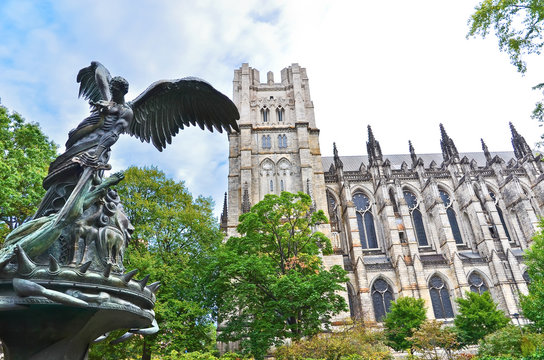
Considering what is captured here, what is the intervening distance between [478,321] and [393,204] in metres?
14.6

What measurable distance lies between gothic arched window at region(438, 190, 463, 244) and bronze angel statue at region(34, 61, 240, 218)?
37643 mm

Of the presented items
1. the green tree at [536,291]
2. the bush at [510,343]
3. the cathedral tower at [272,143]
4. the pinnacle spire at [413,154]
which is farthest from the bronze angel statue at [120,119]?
the pinnacle spire at [413,154]

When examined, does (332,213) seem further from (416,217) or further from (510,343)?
(510,343)

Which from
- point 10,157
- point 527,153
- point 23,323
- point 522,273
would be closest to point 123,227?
point 23,323

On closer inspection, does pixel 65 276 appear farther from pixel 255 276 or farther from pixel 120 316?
pixel 255 276

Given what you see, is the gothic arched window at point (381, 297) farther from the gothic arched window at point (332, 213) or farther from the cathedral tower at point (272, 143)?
the cathedral tower at point (272, 143)

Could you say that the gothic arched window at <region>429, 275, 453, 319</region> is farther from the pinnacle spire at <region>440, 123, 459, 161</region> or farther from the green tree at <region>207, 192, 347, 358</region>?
the green tree at <region>207, 192, 347, 358</region>

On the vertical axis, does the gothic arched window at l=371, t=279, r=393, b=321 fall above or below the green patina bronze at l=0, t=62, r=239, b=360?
above

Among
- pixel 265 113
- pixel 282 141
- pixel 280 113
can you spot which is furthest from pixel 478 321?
pixel 265 113

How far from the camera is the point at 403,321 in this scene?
78.8 ft

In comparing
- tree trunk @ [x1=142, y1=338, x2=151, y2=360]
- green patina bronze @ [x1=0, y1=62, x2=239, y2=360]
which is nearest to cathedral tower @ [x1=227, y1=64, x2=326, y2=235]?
tree trunk @ [x1=142, y1=338, x2=151, y2=360]

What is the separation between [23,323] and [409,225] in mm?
34167

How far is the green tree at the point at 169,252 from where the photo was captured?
14.7m

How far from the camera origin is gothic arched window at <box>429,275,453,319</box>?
30859mm
